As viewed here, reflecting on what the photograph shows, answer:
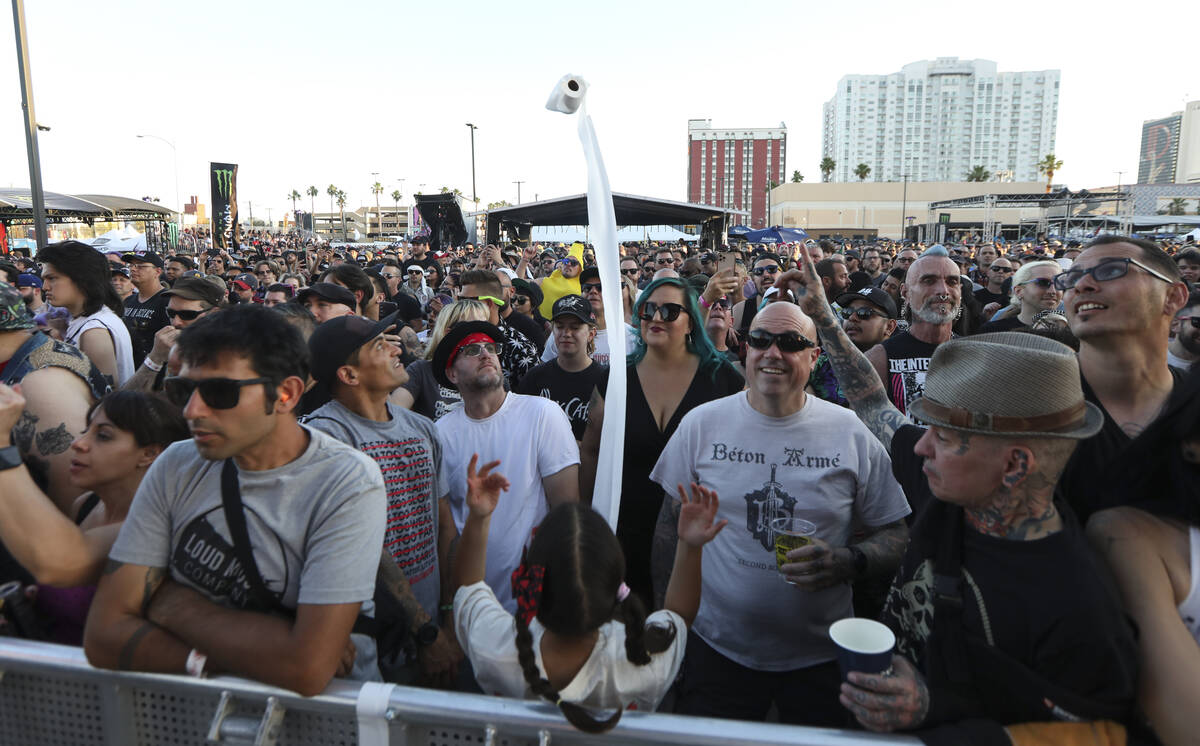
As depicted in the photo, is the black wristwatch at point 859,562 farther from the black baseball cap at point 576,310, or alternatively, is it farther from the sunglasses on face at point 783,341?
the black baseball cap at point 576,310

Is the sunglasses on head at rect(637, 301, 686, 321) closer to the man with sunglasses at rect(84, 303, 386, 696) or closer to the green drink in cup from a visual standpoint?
the green drink in cup

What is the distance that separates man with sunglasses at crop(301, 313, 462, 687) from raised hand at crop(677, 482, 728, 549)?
923 millimetres

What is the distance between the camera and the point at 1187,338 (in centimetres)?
360

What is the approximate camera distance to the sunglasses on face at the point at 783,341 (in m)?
2.54

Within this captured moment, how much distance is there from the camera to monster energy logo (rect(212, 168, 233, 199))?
17.9m

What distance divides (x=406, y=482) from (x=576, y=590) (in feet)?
3.60

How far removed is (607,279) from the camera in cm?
221

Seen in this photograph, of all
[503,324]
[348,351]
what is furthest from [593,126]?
[503,324]

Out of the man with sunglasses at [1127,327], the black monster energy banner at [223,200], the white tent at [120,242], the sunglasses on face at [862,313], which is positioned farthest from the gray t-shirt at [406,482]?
the white tent at [120,242]

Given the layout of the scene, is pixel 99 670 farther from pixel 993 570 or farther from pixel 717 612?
pixel 993 570

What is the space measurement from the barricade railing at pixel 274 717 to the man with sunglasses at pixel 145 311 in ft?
16.0

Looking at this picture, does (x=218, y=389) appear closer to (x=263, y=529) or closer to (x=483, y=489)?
(x=263, y=529)

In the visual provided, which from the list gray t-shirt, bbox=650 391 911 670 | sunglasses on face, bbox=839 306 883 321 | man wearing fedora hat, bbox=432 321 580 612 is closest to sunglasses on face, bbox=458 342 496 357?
man wearing fedora hat, bbox=432 321 580 612

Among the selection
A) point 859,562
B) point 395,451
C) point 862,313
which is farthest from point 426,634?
point 862,313
